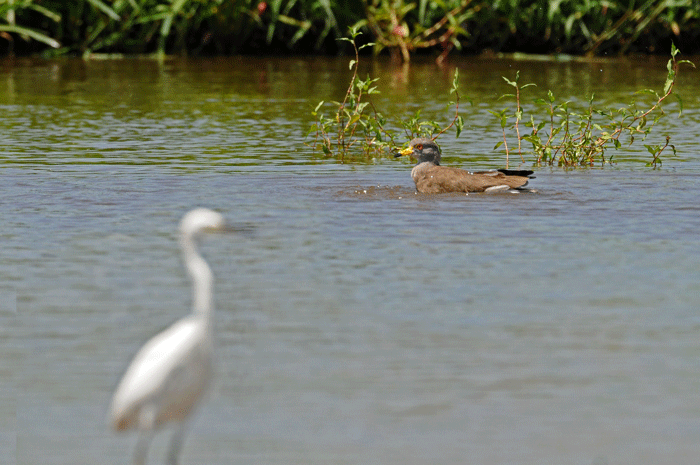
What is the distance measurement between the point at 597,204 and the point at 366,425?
6.17m

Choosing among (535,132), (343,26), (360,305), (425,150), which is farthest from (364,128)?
(343,26)

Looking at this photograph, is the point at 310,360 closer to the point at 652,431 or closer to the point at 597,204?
the point at 652,431

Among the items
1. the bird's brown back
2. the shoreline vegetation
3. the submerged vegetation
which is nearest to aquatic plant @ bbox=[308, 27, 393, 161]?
the submerged vegetation

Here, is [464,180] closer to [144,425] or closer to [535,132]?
[535,132]

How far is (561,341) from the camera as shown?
7047 millimetres

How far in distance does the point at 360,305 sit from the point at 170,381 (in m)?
3.01

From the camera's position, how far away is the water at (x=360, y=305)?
18.9ft

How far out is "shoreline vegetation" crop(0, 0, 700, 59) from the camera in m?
26.1

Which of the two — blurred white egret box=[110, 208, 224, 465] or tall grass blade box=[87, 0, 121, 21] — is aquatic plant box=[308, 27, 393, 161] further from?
tall grass blade box=[87, 0, 121, 21]

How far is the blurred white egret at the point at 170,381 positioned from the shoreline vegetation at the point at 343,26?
20.6 m

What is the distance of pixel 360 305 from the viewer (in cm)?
784

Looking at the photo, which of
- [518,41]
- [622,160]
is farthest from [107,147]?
[518,41]

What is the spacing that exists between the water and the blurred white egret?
0.53 m

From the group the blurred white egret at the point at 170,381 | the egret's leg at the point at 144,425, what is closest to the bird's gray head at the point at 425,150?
the blurred white egret at the point at 170,381
